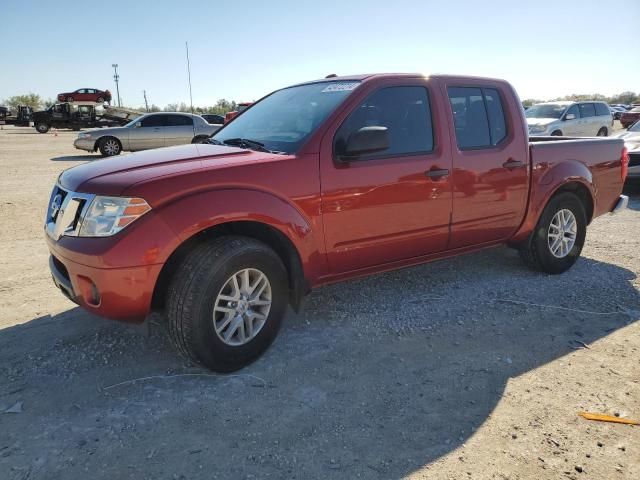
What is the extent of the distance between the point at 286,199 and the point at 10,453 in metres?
1.96

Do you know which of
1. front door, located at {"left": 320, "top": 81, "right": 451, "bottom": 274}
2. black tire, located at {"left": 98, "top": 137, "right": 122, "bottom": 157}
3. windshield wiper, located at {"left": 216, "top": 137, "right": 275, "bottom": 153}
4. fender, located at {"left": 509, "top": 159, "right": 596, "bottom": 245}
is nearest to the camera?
front door, located at {"left": 320, "top": 81, "right": 451, "bottom": 274}

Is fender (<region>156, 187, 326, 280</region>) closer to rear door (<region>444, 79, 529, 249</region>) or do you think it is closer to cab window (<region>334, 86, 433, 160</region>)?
cab window (<region>334, 86, 433, 160</region>)

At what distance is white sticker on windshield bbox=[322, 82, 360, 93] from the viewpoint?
364 centimetres

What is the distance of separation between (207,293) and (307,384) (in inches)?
32.0

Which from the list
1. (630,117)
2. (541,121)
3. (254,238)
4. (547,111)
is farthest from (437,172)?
(630,117)

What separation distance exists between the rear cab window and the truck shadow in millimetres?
1338

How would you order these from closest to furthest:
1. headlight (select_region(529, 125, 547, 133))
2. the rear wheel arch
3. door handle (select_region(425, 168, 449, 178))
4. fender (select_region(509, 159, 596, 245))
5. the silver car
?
1. the rear wheel arch
2. door handle (select_region(425, 168, 449, 178))
3. fender (select_region(509, 159, 596, 245))
4. headlight (select_region(529, 125, 547, 133))
5. the silver car

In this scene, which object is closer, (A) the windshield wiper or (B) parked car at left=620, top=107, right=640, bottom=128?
(A) the windshield wiper

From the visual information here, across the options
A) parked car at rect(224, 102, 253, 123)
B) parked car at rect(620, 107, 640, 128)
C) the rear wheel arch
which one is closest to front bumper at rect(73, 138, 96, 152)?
parked car at rect(224, 102, 253, 123)

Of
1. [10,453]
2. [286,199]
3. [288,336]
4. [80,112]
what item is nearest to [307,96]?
[286,199]

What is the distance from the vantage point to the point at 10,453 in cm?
237

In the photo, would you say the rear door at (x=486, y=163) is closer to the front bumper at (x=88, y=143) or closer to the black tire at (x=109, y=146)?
the black tire at (x=109, y=146)

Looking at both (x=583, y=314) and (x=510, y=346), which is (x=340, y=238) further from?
(x=583, y=314)

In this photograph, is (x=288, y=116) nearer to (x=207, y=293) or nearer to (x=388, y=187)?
(x=388, y=187)
